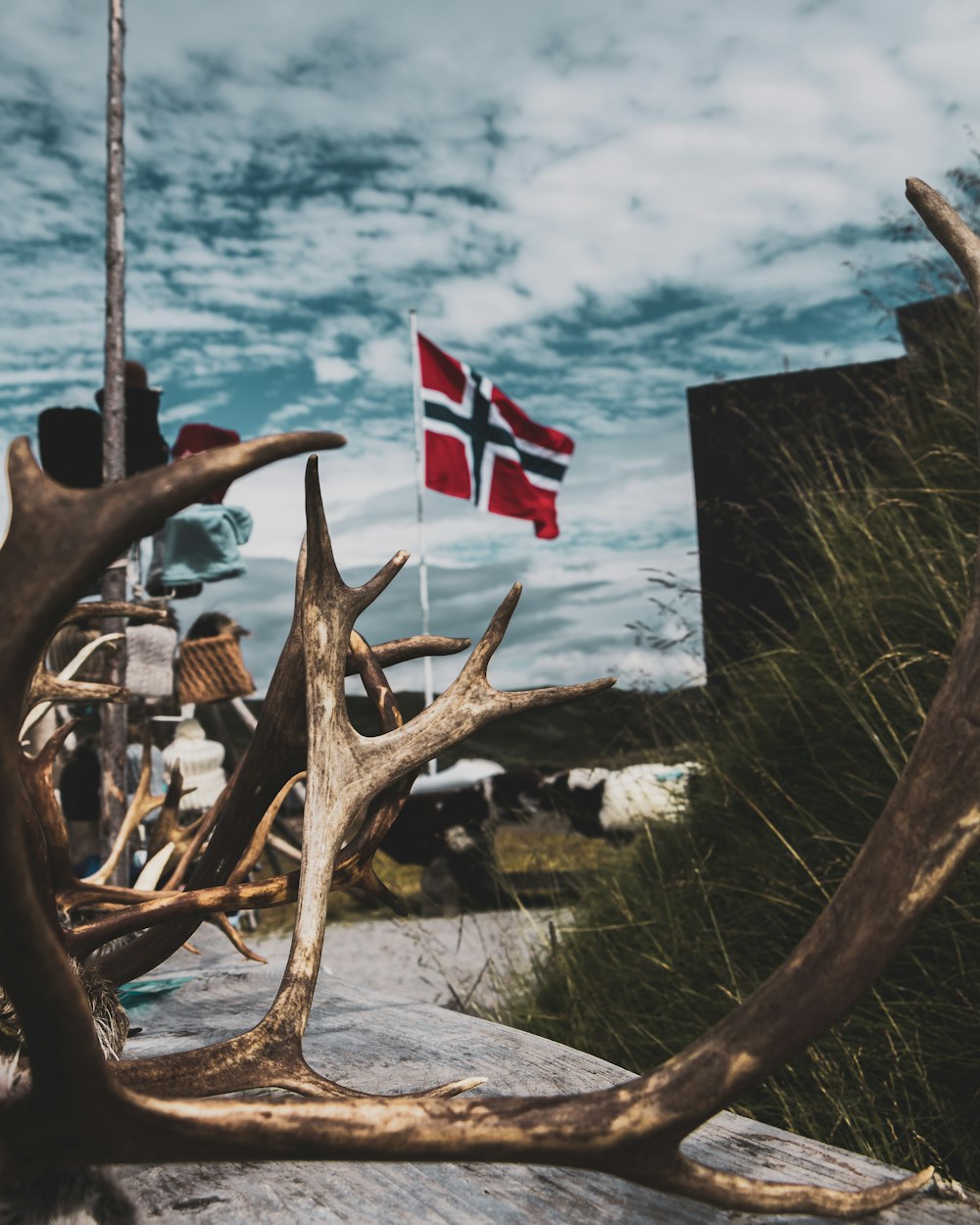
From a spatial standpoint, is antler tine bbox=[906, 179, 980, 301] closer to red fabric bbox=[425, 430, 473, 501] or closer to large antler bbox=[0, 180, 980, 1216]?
large antler bbox=[0, 180, 980, 1216]

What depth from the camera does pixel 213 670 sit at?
5363 mm

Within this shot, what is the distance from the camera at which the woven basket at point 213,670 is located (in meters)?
5.35

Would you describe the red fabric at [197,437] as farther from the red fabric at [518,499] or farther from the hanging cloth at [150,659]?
the red fabric at [518,499]

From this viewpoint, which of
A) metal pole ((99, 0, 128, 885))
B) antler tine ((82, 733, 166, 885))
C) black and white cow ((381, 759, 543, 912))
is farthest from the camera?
black and white cow ((381, 759, 543, 912))

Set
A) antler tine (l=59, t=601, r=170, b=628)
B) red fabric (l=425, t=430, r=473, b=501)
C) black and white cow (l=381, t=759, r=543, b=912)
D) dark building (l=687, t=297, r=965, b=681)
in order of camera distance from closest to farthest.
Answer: antler tine (l=59, t=601, r=170, b=628), black and white cow (l=381, t=759, r=543, b=912), dark building (l=687, t=297, r=965, b=681), red fabric (l=425, t=430, r=473, b=501)

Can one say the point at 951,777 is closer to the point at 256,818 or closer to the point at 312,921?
the point at 312,921

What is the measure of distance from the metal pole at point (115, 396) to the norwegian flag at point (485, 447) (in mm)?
3151

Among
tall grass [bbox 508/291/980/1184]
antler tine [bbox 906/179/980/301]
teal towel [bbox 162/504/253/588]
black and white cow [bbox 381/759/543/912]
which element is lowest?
black and white cow [bbox 381/759/543/912]

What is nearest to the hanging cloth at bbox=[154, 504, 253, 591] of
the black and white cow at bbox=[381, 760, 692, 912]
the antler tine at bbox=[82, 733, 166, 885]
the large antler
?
the black and white cow at bbox=[381, 760, 692, 912]

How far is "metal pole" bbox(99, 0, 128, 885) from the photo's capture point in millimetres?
4410

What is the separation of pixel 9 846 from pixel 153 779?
4850mm

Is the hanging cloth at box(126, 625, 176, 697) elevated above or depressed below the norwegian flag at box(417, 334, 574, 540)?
below

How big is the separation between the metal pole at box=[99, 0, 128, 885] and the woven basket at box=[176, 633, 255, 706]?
46 cm

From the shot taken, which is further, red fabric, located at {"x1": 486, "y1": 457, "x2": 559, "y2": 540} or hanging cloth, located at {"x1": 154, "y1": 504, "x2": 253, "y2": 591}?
red fabric, located at {"x1": 486, "y1": 457, "x2": 559, "y2": 540}
